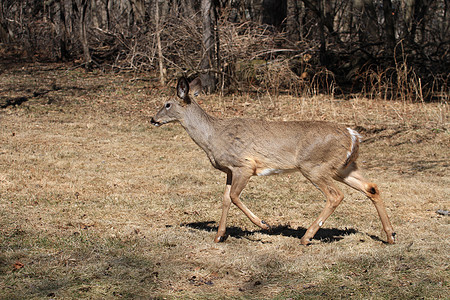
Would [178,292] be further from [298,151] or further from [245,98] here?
[245,98]

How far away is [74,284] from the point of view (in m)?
4.89

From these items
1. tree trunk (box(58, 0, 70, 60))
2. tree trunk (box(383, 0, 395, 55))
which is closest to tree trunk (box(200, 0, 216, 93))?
tree trunk (box(383, 0, 395, 55))

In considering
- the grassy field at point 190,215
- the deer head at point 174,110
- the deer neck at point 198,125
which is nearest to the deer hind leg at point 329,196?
the grassy field at point 190,215

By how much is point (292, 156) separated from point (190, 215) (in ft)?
7.48

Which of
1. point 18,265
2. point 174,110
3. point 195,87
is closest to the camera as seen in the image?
point 18,265

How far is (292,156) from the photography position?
6.27 metres

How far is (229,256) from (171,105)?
2.21m

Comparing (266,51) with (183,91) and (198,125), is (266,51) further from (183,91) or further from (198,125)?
(198,125)

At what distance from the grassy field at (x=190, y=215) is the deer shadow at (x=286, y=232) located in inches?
1.2

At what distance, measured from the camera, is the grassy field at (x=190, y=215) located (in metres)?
5.04

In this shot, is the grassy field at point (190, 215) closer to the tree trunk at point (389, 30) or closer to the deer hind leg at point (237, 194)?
the deer hind leg at point (237, 194)

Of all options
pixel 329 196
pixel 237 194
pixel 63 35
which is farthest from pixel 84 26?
pixel 329 196

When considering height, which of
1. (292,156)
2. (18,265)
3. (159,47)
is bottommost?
(18,265)

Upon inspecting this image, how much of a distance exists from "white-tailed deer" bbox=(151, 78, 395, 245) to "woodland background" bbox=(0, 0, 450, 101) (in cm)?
926
